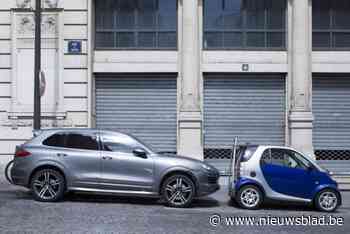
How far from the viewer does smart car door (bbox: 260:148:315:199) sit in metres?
13.1

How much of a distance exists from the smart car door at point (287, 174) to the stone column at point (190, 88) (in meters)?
5.67

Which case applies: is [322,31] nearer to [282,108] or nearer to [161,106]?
[282,108]

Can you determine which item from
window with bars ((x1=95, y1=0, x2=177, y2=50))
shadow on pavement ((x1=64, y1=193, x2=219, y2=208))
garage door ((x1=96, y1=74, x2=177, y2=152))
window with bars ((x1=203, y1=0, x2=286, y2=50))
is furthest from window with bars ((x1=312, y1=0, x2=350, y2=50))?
shadow on pavement ((x1=64, y1=193, x2=219, y2=208))

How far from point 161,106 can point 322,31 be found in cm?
594

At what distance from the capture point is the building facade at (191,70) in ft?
61.8

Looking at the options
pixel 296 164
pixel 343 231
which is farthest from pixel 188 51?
pixel 343 231

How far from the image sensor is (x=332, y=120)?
63.8 feet

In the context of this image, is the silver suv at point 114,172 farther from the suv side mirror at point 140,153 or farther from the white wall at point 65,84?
the white wall at point 65,84

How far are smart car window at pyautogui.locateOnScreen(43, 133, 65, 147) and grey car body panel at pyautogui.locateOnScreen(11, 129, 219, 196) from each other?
0.87 feet

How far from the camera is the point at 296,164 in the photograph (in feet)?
43.5

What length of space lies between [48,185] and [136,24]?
8018 mm

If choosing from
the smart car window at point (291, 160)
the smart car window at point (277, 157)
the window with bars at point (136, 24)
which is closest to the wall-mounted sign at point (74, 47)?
the window with bars at point (136, 24)

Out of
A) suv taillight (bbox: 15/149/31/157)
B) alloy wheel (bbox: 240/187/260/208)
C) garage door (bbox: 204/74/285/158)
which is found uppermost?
garage door (bbox: 204/74/285/158)

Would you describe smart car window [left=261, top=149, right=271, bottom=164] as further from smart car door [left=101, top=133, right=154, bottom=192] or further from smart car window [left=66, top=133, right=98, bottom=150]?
smart car window [left=66, top=133, right=98, bottom=150]
